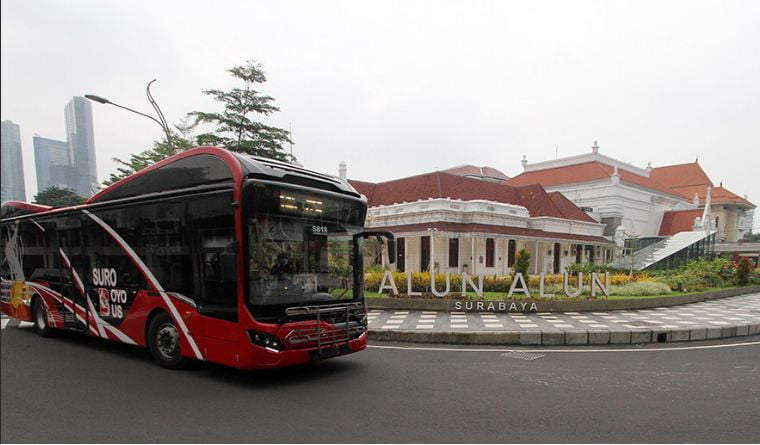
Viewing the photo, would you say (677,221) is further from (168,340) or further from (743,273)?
(168,340)

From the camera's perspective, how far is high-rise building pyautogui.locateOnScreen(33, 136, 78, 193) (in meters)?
3.97

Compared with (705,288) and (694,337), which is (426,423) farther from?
(705,288)

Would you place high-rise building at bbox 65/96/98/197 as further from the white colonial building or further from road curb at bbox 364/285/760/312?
the white colonial building

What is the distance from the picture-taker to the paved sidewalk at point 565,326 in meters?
8.05

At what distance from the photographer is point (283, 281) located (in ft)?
16.8

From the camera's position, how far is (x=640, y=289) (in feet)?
44.3

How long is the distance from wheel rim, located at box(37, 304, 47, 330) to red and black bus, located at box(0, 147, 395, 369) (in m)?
1.04

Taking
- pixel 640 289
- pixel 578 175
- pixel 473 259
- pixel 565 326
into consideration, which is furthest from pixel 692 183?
pixel 565 326

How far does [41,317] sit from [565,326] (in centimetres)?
1158

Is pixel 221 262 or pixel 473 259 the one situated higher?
pixel 221 262

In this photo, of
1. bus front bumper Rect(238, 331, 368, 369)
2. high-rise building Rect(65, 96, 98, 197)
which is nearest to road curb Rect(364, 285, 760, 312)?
bus front bumper Rect(238, 331, 368, 369)

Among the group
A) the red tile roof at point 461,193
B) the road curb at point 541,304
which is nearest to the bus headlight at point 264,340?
the road curb at point 541,304

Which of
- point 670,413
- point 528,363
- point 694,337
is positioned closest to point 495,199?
point 694,337

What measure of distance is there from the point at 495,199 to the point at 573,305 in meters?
16.1
